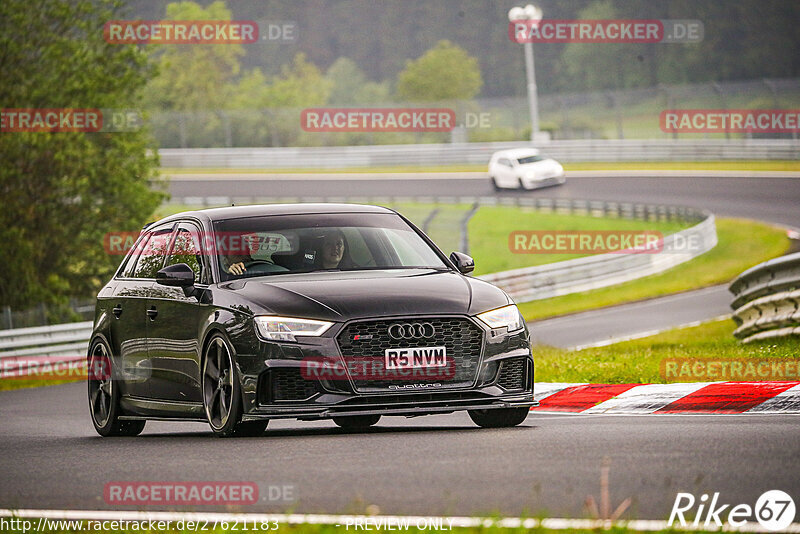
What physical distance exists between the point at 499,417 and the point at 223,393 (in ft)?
6.51

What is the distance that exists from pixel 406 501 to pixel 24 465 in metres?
3.48

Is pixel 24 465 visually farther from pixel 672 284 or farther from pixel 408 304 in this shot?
pixel 672 284

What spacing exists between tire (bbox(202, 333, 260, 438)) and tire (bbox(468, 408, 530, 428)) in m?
1.65

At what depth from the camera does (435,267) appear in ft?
35.7

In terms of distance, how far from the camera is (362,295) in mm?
9625

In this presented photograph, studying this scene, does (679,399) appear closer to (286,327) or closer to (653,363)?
(286,327)

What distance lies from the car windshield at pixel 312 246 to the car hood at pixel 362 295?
284mm

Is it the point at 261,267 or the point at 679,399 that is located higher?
the point at 261,267
